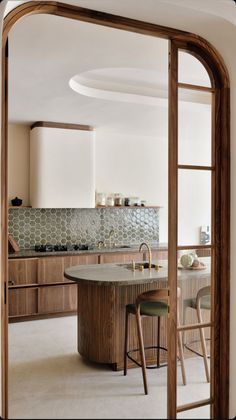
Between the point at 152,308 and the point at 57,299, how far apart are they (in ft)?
7.12

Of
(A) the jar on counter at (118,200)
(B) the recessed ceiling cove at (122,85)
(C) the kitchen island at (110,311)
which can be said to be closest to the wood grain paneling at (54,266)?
(A) the jar on counter at (118,200)

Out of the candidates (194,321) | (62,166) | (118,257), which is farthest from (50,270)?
(194,321)

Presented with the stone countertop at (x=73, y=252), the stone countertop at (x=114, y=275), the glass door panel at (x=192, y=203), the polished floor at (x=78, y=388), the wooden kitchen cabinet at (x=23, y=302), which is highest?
the glass door panel at (x=192, y=203)

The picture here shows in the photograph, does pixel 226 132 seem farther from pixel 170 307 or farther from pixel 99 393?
pixel 99 393

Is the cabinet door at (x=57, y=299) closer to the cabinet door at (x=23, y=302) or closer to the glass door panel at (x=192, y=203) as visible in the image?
the cabinet door at (x=23, y=302)

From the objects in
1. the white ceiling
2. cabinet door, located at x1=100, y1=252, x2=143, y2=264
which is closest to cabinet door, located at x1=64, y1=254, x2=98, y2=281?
cabinet door, located at x1=100, y1=252, x2=143, y2=264

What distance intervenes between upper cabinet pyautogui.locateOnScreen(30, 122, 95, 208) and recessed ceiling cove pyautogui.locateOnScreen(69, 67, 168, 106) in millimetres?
1372

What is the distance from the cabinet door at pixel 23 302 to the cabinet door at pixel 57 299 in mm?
75

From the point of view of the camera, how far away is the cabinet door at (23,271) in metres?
4.87

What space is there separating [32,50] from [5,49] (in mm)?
1187

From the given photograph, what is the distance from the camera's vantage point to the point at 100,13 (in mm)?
2002

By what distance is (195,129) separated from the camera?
2.40 metres

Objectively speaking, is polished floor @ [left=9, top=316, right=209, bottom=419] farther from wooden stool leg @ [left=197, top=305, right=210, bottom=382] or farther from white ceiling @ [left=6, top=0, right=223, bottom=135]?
white ceiling @ [left=6, top=0, right=223, bottom=135]

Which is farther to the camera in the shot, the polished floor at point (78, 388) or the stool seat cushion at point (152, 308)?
the stool seat cushion at point (152, 308)
